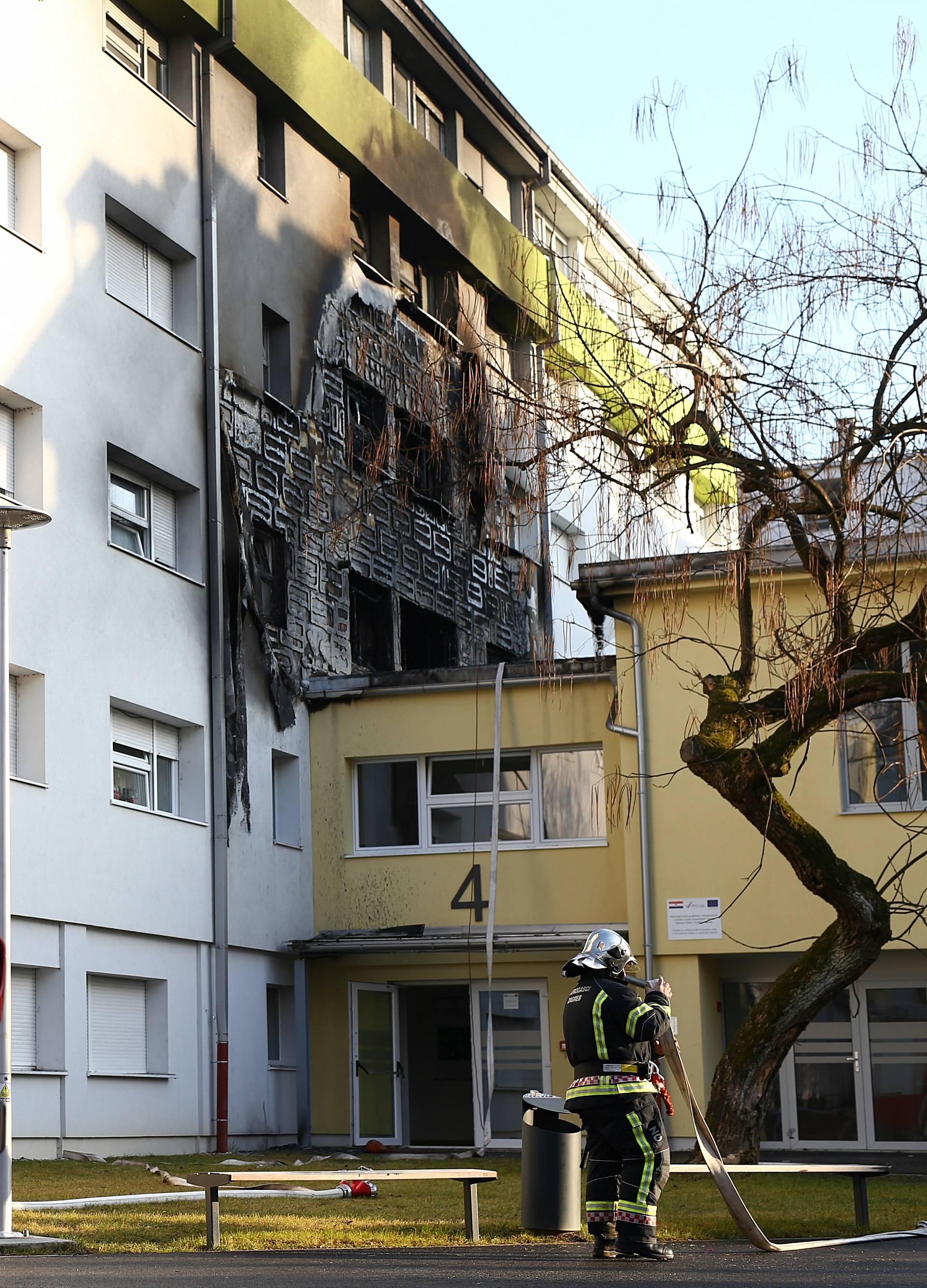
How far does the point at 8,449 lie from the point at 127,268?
3728 millimetres

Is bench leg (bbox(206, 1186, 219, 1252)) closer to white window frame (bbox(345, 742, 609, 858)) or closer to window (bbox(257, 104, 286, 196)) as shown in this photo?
white window frame (bbox(345, 742, 609, 858))

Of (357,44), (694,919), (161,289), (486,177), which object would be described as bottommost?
(694,919)

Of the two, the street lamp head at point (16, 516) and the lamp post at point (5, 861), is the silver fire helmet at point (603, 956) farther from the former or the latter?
the street lamp head at point (16, 516)

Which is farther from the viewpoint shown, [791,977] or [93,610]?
[93,610]

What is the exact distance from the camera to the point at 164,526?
70.0ft

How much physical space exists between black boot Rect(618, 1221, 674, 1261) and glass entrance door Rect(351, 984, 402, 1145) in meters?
13.2

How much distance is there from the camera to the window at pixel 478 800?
889 inches

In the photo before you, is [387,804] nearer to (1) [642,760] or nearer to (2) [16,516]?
(1) [642,760]

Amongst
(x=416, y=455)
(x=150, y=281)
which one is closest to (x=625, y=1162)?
(x=416, y=455)

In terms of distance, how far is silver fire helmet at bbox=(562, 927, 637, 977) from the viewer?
10055mm

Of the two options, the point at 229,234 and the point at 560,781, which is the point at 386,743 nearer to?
the point at 560,781

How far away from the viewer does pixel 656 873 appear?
20516 mm

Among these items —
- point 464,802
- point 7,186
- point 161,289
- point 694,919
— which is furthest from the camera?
point 464,802

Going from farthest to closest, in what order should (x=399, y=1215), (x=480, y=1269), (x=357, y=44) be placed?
(x=357, y=44) → (x=399, y=1215) → (x=480, y=1269)
